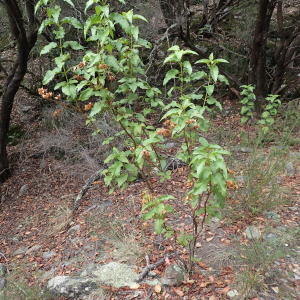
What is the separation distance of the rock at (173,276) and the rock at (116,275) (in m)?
0.27

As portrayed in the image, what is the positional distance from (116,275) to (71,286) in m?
0.40

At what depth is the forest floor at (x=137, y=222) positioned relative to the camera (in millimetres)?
2031

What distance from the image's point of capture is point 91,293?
220cm

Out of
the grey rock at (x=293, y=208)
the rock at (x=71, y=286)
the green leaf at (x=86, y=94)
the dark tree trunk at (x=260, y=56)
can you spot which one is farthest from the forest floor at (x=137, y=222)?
the dark tree trunk at (x=260, y=56)

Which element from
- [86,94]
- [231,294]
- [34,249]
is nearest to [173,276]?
[231,294]

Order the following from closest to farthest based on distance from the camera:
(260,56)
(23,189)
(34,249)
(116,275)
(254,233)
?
(116,275)
(254,233)
(34,249)
(260,56)
(23,189)

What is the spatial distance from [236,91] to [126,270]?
13.7 ft

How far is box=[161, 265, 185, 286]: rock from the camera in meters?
2.10

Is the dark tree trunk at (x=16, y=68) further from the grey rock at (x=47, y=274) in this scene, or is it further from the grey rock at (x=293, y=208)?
the grey rock at (x=293, y=208)

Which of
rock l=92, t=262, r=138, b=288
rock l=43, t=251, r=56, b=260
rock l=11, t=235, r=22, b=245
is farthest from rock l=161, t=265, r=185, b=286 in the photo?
rock l=11, t=235, r=22, b=245

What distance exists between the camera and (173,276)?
2.12 metres

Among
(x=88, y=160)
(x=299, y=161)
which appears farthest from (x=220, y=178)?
(x=88, y=160)

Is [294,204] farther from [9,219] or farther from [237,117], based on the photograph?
[9,219]

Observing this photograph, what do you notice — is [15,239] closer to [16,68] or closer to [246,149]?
[16,68]
